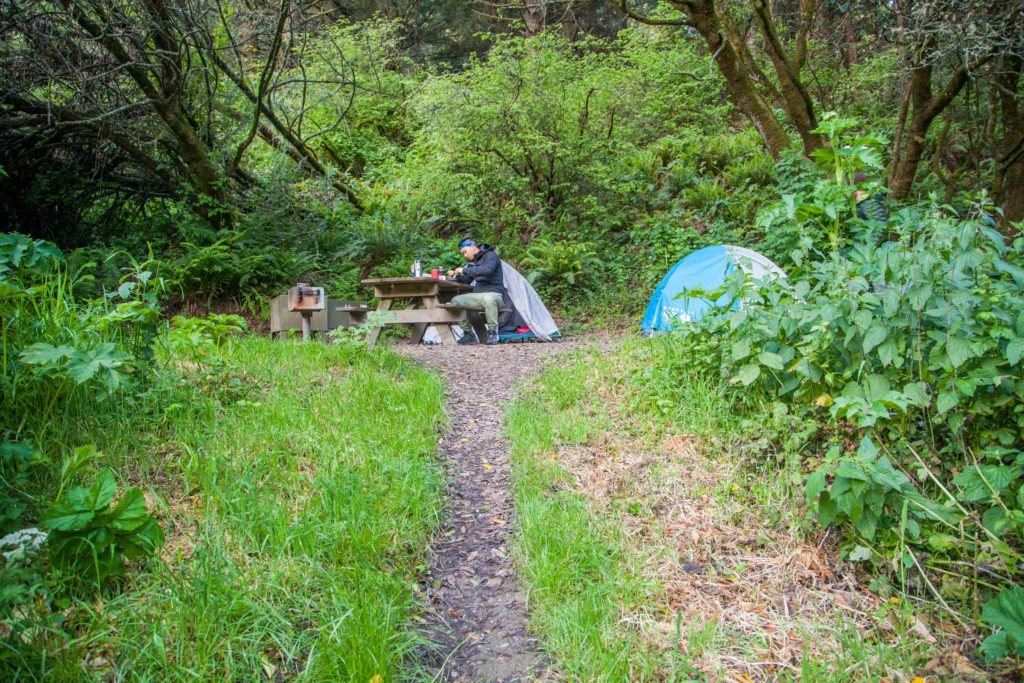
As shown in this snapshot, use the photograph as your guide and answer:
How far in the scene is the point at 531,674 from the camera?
2.20 metres

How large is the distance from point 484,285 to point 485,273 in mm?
252

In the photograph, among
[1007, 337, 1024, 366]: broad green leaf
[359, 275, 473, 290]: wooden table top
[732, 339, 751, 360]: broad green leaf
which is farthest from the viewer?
[359, 275, 473, 290]: wooden table top

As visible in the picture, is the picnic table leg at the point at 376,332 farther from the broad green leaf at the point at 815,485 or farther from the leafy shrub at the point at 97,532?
the broad green leaf at the point at 815,485

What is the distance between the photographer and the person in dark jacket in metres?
9.15

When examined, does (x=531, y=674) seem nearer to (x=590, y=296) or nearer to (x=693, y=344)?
(x=693, y=344)

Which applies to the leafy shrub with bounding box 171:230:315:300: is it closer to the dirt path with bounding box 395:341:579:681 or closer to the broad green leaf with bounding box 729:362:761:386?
the dirt path with bounding box 395:341:579:681

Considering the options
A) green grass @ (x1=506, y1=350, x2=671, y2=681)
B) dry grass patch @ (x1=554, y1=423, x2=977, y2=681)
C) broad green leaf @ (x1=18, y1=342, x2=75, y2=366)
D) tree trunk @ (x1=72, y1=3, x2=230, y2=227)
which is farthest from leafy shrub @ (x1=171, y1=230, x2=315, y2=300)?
dry grass patch @ (x1=554, y1=423, x2=977, y2=681)

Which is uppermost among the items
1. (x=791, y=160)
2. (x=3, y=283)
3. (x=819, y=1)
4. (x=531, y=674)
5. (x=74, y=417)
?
(x=819, y=1)

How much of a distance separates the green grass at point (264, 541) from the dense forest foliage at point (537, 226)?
1.2 inches

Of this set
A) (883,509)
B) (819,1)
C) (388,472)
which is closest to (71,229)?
(388,472)

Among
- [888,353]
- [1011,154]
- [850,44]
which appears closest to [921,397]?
[888,353]

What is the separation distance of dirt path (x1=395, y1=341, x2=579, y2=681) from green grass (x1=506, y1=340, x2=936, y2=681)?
11 cm

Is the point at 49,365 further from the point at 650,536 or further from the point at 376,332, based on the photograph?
the point at 376,332

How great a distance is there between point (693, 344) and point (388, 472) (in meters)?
2.32
